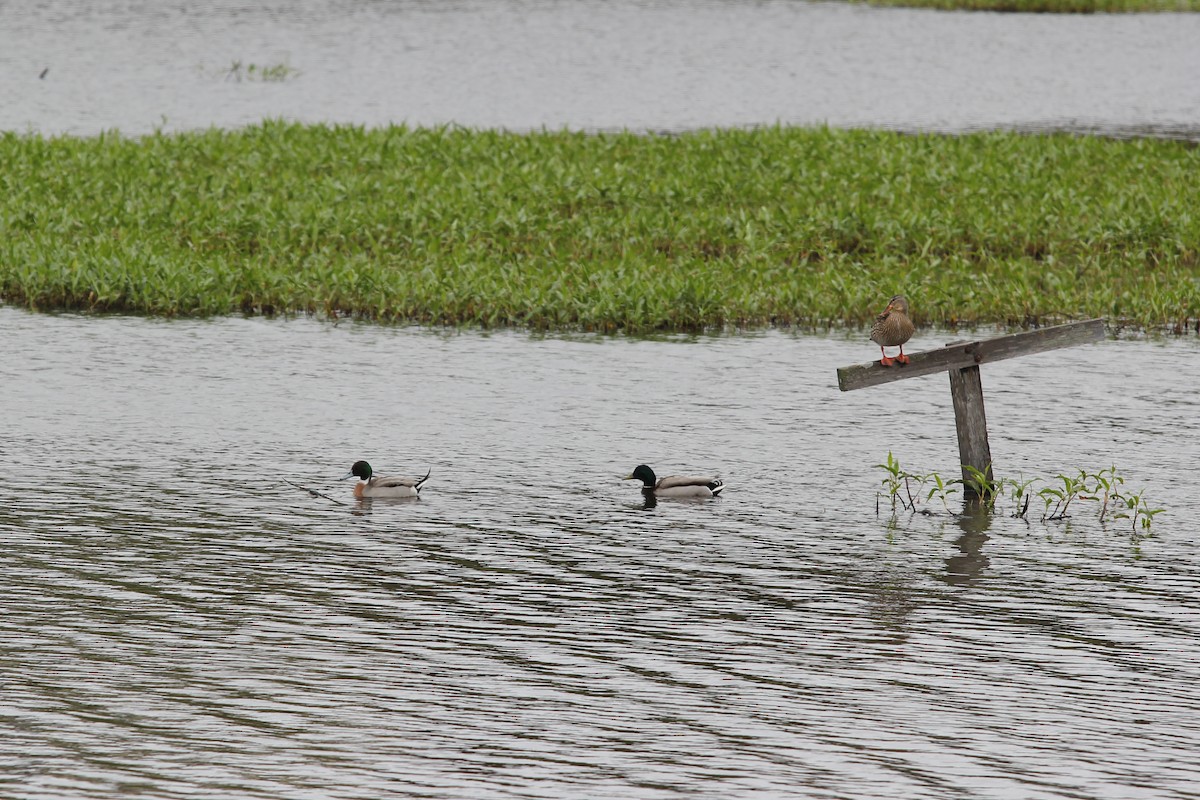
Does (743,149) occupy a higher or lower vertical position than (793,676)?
higher

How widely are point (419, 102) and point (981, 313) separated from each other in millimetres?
19838

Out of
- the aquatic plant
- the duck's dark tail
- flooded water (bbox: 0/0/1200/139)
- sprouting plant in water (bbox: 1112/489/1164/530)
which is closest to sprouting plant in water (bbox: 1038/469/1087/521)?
the aquatic plant

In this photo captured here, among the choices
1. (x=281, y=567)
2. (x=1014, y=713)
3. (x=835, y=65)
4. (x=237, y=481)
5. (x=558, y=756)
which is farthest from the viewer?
(x=835, y=65)

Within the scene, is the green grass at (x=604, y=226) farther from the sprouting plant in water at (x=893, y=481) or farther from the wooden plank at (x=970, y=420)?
the wooden plank at (x=970, y=420)

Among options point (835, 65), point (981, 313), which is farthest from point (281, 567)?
point (835, 65)

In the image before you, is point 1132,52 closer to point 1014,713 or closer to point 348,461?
point 348,461

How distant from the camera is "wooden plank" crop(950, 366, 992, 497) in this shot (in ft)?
44.1

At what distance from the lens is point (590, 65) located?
4469 cm

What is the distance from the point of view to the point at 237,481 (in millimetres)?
13945

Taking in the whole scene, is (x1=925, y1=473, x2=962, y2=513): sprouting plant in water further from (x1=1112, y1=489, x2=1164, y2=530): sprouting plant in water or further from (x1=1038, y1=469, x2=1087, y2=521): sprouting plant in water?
(x1=1112, y1=489, x2=1164, y2=530): sprouting plant in water

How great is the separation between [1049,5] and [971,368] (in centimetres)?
4554

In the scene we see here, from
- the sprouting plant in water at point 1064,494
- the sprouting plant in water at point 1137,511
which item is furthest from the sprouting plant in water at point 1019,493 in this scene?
the sprouting plant in water at point 1137,511

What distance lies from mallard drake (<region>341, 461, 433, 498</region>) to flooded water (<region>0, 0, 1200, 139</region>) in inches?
781

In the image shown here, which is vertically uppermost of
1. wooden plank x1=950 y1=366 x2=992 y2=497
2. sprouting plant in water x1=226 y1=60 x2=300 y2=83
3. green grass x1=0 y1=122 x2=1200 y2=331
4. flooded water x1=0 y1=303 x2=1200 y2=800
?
sprouting plant in water x1=226 y1=60 x2=300 y2=83
